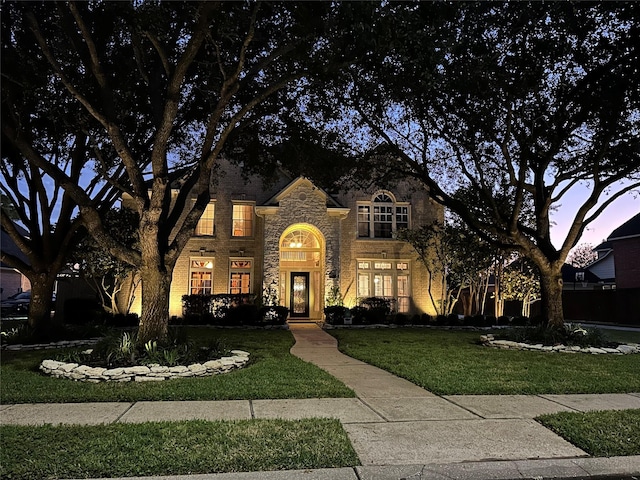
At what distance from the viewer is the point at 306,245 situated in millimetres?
21047

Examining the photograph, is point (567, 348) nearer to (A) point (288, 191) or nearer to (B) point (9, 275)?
(A) point (288, 191)

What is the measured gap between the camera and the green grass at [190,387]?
6.47 meters

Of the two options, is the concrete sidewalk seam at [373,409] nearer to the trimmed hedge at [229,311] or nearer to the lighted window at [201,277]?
the trimmed hedge at [229,311]

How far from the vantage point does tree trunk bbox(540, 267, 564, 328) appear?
1288 centimetres

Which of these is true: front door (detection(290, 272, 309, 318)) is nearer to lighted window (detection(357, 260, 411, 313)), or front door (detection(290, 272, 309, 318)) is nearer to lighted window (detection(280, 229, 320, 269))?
lighted window (detection(280, 229, 320, 269))

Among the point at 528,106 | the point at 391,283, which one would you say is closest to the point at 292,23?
the point at 528,106

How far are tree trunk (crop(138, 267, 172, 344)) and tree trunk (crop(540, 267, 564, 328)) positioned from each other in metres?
10.2

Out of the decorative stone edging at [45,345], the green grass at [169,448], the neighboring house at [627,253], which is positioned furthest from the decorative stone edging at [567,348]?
the neighboring house at [627,253]

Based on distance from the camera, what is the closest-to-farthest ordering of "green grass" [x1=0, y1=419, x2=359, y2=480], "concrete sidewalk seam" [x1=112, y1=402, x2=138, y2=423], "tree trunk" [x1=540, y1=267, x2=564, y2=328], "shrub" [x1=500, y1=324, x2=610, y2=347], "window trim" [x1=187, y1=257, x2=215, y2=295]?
"green grass" [x1=0, y1=419, x2=359, y2=480] → "concrete sidewalk seam" [x1=112, y1=402, x2=138, y2=423] → "shrub" [x1=500, y1=324, x2=610, y2=347] → "tree trunk" [x1=540, y1=267, x2=564, y2=328] → "window trim" [x1=187, y1=257, x2=215, y2=295]

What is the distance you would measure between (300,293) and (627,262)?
1878 cm

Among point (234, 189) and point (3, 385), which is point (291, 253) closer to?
point (234, 189)

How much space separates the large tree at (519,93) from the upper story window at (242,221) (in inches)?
316

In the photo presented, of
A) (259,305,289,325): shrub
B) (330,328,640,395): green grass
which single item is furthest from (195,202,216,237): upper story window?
(330,328,640,395): green grass

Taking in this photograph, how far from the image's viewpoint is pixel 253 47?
10.6m
